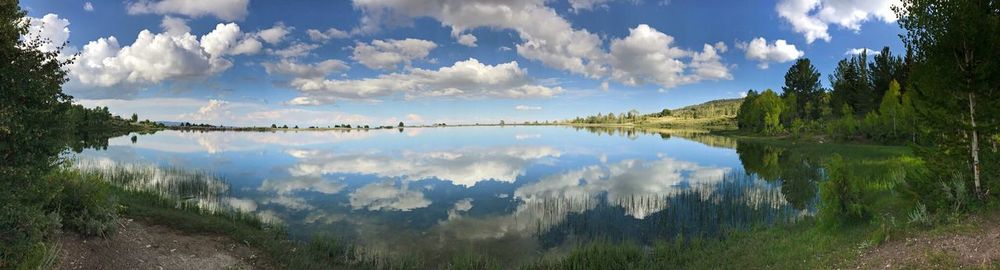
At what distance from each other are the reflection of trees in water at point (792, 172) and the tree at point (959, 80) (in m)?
9.57

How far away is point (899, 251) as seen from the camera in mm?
10719


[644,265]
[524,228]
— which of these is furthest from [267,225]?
[644,265]

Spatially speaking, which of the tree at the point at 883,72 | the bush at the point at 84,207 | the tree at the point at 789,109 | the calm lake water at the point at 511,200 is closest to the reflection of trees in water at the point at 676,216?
the calm lake water at the point at 511,200

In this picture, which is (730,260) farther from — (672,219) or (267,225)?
(267,225)

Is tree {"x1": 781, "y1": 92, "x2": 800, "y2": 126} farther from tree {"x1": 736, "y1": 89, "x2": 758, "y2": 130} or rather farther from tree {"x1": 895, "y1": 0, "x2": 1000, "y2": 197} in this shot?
tree {"x1": 895, "y1": 0, "x2": 1000, "y2": 197}

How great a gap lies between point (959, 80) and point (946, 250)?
7744mm

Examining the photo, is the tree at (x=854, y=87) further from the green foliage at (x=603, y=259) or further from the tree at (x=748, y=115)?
the green foliage at (x=603, y=259)

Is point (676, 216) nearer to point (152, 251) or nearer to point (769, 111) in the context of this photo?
point (152, 251)

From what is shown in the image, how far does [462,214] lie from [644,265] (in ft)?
36.6

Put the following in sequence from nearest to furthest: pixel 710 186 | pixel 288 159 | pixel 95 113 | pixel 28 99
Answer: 1. pixel 28 99
2. pixel 710 186
3. pixel 288 159
4. pixel 95 113

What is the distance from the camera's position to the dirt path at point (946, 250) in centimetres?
916

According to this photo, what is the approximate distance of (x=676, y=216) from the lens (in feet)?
72.0

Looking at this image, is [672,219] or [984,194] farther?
[672,219]

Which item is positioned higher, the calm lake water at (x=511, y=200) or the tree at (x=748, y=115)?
the tree at (x=748, y=115)
